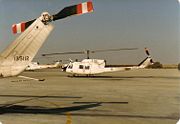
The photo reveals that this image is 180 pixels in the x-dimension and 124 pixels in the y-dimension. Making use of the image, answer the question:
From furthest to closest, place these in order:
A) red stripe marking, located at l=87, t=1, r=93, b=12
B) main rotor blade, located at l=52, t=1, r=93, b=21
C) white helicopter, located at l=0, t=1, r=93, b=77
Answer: white helicopter, located at l=0, t=1, r=93, b=77 → main rotor blade, located at l=52, t=1, r=93, b=21 → red stripe marking, located at l=87, t=1, r=93, b=12

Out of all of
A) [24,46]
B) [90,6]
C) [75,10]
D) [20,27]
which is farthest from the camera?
[24,46]

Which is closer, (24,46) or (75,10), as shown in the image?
(75,10)

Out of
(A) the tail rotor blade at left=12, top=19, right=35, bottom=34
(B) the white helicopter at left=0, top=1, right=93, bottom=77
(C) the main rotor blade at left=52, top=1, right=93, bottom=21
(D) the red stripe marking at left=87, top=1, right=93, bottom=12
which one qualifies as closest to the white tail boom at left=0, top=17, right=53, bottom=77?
(B) the white helicopter at left=0, top=1, right=93, bottom=77

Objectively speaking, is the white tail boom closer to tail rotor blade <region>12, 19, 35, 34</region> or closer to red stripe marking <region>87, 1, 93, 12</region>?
tail rotor blade <region>12, 19, 35, 34</region>

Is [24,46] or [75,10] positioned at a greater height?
[75,10]

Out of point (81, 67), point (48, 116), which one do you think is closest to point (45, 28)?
→ point (48, 116)

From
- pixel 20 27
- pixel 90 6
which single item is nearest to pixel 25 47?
pixel 20 27

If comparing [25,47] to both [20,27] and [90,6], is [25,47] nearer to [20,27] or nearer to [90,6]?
[20,27]

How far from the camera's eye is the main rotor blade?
9566mm

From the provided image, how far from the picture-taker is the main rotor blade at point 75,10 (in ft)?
31.4

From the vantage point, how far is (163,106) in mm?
16297

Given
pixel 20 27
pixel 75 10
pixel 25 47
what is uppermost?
pixel 75 10

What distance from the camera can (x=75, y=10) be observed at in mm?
10188

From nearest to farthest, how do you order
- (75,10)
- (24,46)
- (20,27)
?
(75,10), (20,27), (24,46)
